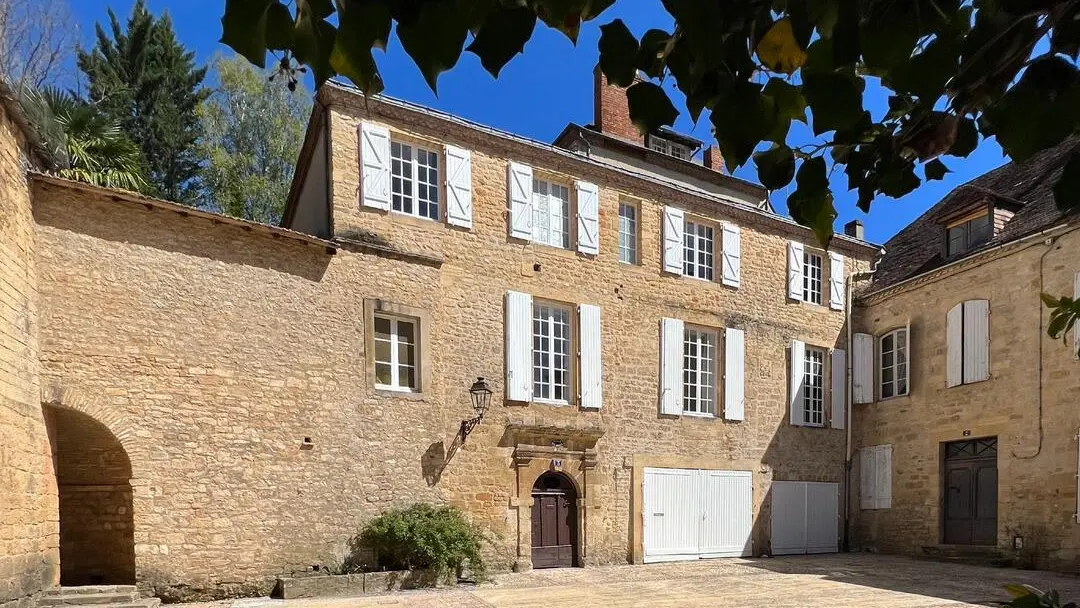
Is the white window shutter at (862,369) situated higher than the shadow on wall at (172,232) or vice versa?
the shadow on wall at (172,232)

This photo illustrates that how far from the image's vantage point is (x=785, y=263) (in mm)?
13359

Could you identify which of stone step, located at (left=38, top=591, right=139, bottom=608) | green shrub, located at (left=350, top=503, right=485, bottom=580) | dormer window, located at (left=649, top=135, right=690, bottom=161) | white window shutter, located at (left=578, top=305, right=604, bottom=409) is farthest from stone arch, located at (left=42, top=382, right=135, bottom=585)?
dormer window, located at (left=649, top=135, right=690, bottom=161)

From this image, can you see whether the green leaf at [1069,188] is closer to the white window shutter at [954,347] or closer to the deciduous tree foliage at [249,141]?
the white window shutter at [954,347]

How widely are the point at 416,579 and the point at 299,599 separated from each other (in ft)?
4.57

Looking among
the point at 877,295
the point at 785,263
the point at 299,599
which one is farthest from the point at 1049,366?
the point at 299,599

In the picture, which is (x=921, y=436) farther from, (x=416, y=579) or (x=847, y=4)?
(x=847, y=4)

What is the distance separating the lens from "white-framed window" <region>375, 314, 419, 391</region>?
9.41 m

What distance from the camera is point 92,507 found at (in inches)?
304

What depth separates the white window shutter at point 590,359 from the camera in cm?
1091

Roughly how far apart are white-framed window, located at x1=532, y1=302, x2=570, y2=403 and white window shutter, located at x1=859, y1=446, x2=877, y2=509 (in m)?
6.81

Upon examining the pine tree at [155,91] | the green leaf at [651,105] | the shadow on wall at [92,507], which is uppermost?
the pine tree at [155,91]

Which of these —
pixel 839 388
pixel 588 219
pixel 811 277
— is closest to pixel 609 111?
pixel 588 219

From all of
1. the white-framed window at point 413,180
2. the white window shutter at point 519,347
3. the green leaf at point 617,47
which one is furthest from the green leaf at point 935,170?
the white window shutter at point 519,347

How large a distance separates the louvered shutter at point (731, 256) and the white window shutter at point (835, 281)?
2.52 metres
